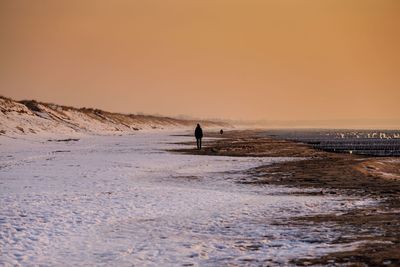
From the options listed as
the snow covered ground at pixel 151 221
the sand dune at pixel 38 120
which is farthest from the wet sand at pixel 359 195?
the sand dune at pixel 38 120

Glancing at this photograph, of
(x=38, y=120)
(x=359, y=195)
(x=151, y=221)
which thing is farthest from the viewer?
(x=38, y=120)

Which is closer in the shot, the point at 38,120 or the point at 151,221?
the point at 151,221

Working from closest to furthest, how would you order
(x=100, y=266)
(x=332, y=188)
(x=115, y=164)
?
(x=100, y=266) → (x=332, y=188) → (x=115, y=164)

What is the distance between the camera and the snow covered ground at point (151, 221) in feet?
30.7

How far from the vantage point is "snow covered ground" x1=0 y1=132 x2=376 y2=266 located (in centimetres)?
937

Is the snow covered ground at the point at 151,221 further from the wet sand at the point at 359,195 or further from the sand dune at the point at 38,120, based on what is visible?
the sand dune at the point at 38,120

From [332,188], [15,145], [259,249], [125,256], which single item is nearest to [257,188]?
[332,188]

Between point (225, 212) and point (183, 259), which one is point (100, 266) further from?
point (225, 212)

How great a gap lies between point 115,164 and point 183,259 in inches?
781

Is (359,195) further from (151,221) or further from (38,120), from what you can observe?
(38,120)

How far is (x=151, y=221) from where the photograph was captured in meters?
12.6

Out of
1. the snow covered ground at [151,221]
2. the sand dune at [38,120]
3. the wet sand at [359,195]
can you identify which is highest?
the sand dune at [38,120]

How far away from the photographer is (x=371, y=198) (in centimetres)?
1609

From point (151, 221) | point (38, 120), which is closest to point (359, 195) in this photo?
point (151, 221)
